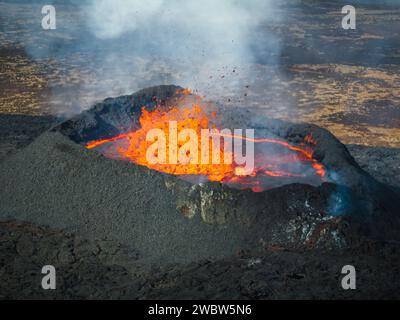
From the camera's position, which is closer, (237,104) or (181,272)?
(181,272)

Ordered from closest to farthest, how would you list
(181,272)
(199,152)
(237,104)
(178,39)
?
(181,272)
(199,152)
(237,104)
(178,39)

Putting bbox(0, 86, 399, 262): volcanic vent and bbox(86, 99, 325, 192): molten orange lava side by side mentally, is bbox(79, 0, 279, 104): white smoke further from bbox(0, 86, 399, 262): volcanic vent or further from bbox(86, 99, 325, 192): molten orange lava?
bbox(0, 86, 399, 262): volcanic vent

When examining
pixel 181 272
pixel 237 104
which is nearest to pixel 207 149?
pixel 181 272

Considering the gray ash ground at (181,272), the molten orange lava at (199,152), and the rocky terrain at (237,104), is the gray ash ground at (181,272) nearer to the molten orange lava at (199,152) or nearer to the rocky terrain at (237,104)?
Answer: the rocky terrain at (237,104)

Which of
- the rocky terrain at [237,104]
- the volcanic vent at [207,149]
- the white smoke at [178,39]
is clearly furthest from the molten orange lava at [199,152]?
the white smoke at [178,39]

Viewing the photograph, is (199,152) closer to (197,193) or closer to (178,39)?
(197,193)

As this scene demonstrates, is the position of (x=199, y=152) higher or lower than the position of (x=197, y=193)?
higher

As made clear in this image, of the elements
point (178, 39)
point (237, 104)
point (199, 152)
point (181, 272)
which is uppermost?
point (178, 39)
